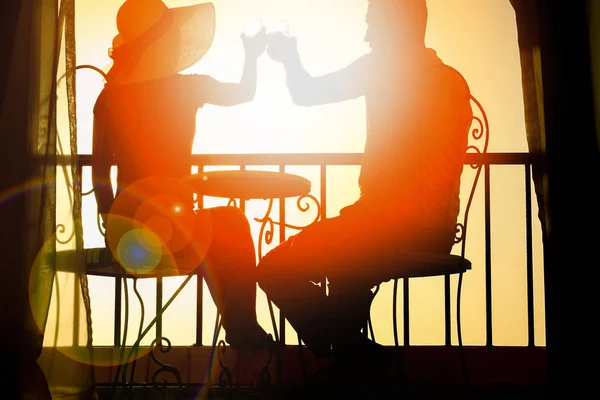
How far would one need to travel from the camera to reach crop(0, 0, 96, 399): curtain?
5.95 ft

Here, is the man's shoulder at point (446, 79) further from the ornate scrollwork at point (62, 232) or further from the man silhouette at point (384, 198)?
the ornate scrollwork at point (62, 232)

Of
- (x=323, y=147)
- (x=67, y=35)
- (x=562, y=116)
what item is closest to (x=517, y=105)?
(x=562, y=116)

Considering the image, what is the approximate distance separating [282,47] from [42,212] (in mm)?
1059

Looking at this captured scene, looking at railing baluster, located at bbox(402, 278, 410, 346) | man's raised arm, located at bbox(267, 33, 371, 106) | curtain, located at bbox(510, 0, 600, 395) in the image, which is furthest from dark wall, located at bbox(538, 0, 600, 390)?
railing baluster, located at bbox(402, 278, 410, 346)

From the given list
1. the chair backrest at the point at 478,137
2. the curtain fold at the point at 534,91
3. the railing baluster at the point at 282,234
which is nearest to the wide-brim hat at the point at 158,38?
the railing baluster at the point at 282,234

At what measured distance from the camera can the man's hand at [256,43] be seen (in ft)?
7.98

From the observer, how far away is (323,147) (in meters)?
3.14

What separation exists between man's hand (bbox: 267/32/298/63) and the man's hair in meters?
0.39

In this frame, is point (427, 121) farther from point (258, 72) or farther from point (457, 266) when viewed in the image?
point (258, 72)

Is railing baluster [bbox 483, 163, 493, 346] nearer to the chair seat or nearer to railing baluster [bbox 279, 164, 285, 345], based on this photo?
railing baluster [bbox 279, 164, 285, 345]

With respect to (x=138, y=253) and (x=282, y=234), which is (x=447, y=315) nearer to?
(x=282, y=234)

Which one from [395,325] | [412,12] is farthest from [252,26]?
[395,325]

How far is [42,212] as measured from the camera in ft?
6.13

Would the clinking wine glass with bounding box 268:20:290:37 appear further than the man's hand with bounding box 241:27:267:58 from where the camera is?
No
